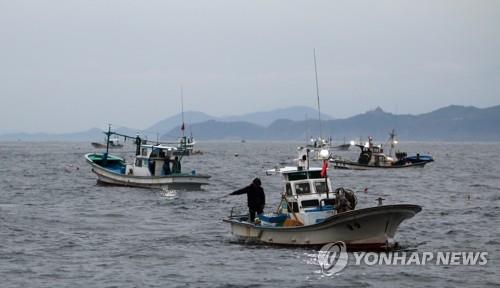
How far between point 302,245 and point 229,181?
47.9 m

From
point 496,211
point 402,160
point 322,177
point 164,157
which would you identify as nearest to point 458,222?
point 496,211

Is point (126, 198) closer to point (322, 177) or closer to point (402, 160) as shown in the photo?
point (322, 177)

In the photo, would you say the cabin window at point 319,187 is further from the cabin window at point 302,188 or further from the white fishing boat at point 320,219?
the cabin window at point 302,188

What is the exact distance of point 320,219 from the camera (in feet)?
96.6

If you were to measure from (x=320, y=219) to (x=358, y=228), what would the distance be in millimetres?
1788

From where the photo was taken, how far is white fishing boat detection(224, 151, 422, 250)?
91.5 feet

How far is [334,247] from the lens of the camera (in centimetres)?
2881

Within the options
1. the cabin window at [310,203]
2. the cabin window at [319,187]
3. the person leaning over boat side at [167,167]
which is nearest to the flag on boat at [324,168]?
the cabin window at [319,187]

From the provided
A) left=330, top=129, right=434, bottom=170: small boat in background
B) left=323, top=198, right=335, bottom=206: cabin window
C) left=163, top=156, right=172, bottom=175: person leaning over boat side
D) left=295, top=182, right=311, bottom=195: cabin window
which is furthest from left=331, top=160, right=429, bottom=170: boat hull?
left=323, top=198, right=335, bottom=206: cabin window

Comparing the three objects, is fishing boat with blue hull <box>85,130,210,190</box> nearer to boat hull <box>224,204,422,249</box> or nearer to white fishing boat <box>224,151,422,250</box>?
white fishing boat <box>224,151,422,250</box>

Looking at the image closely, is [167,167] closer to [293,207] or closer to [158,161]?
[158,161]

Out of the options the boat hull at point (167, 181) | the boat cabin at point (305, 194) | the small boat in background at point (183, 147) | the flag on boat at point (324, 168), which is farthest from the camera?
the small boat in background at point (183, 147)

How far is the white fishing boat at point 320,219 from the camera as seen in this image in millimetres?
27875

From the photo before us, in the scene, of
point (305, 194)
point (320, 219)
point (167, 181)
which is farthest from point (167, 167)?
point (320, 219)
